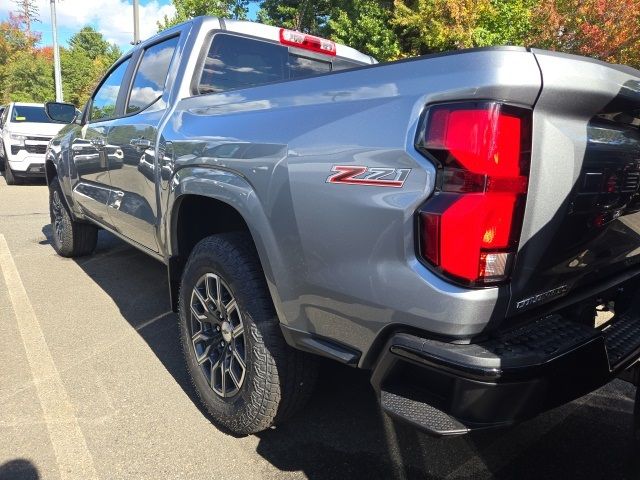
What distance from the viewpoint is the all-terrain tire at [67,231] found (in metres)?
5.51

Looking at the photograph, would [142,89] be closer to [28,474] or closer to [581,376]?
[28,474]

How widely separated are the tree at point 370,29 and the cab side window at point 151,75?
12.3 metres

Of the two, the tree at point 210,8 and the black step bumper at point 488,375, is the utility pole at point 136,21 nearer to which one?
the tree at point 210,8

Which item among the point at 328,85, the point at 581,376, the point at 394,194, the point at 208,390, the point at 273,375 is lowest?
the point at 208,390

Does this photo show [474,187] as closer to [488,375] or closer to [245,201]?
[488,375]

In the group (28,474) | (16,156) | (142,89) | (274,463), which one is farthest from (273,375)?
(16,156)

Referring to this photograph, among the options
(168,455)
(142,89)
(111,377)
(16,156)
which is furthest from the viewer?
(16,156)

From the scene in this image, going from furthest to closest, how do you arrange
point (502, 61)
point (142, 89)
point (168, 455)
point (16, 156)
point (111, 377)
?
point (16, 156) < point (142, 89) < point (111, 377) < point (168, 455) < point (502, 61)

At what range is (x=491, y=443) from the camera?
2.51 m

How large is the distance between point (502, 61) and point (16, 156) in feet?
41.9

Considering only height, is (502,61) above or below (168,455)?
above

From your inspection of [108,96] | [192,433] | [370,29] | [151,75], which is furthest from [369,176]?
[370,29]

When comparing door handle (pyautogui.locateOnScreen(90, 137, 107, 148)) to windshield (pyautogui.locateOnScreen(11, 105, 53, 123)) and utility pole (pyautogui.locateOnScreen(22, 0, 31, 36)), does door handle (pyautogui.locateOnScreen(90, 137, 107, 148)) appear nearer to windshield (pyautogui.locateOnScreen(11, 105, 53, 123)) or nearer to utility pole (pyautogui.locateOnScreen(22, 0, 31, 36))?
windshield (pyautogui.locateOnScreen(11, 105, 53, 123))

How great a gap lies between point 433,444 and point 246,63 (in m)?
2.54
